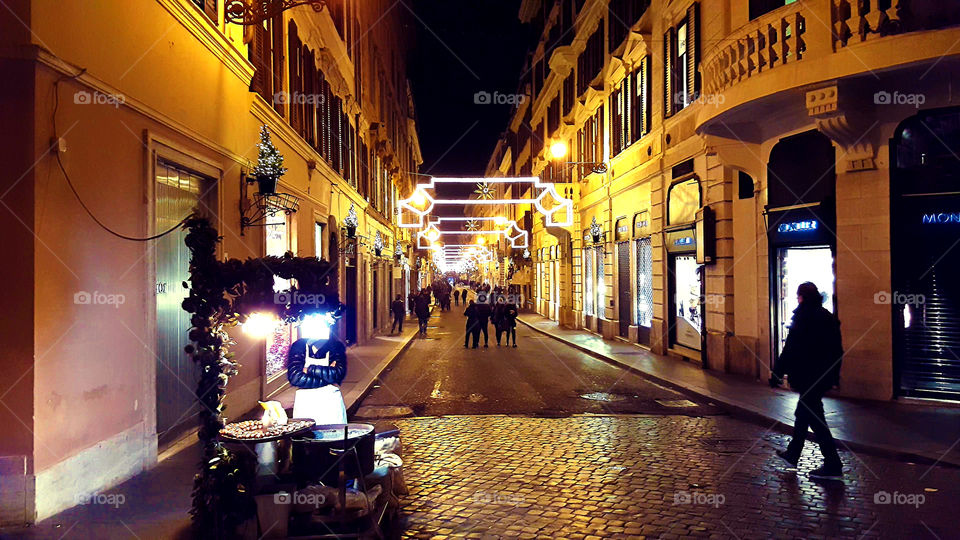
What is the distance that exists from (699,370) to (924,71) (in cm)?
744

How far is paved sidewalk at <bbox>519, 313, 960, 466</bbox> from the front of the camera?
7.88 m

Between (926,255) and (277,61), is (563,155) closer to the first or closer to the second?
(277,61)

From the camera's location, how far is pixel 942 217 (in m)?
10.2

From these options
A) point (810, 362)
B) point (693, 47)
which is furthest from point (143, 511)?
point (693, 47)

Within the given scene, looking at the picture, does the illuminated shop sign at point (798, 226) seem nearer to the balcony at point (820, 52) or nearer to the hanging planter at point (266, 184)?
the balcony at point (820, 52)

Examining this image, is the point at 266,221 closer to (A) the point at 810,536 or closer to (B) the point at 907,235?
(A) the point at 810,536

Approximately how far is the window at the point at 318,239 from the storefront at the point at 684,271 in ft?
29.6

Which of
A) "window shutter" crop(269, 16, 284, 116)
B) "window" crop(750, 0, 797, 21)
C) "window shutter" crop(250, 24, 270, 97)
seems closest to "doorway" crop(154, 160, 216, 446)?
"window shutter" crop(250, 24, 270, 97)

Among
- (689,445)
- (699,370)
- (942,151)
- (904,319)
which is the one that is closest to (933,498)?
(689,445)

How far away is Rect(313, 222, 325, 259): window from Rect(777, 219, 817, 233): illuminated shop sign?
10375mm

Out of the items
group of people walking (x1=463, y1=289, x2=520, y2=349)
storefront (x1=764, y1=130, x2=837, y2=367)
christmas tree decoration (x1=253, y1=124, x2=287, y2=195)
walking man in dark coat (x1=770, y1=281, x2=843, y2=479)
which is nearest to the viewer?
walking man in dark coat (x1=770, y1=281, x2=843, y2=479)

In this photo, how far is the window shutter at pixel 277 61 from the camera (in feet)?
41.0

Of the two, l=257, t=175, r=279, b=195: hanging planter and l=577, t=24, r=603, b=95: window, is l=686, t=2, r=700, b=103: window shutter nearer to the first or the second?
l=577, t=24, r=603, b=95: window

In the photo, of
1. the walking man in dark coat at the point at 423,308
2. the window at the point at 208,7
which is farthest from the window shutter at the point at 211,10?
the walking man in dark coat at the point at 423,308
